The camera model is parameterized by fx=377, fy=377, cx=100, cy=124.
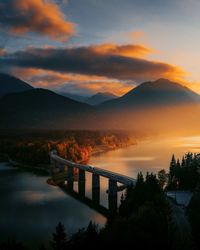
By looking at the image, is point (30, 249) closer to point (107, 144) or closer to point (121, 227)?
point (121, 227)

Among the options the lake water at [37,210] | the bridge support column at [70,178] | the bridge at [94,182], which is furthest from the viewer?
the bridge support column at [70,178]

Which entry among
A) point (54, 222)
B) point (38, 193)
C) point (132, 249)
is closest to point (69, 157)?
point (38, 193)

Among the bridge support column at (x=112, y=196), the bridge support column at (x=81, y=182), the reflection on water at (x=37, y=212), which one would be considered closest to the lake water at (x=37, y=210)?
the reflection on water at (x=37, y=212)

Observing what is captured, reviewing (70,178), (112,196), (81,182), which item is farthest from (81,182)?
(112,196)

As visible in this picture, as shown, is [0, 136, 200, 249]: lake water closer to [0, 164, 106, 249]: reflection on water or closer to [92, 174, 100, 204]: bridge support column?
[0, 164, 106, 249]: reflection on water

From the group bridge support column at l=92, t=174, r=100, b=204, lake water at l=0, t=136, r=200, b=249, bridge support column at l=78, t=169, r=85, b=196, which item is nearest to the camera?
lake water at l=0, t=136, r=200, b=249

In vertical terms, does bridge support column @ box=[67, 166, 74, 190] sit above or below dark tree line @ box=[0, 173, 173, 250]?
below

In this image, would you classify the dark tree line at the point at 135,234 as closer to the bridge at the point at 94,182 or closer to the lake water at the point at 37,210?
the lake water at the point at 37,210

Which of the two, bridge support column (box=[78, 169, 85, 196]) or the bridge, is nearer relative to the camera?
the bridge

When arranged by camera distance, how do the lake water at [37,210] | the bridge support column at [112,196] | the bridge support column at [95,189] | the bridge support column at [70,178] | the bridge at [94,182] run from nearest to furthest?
the lake water at [37,210] < the bridge support column at [112,196] < the bridge at [94,182] < the bridge support column at [95,189] < the bridge support column at [70,178]

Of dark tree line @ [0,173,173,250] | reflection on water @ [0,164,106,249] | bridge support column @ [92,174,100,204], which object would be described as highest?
dark tree line @ [0,173,173,250]

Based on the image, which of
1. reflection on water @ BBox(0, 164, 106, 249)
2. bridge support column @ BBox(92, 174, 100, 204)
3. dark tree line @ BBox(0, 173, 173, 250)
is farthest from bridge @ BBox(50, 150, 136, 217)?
dark tree line @ BBox(0, 173, 173, 250)
